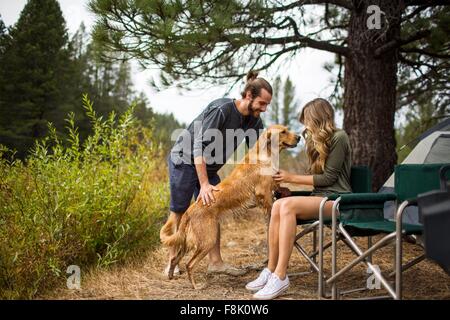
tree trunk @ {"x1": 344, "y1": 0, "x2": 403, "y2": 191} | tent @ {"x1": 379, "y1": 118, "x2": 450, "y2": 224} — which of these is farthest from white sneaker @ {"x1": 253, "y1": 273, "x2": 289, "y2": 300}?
tree trunk @ {"x1": 344, "y1": 0, "x2": 403, "y2": 191}

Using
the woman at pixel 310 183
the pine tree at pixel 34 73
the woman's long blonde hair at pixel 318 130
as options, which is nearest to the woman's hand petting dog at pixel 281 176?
the woman at pixel 310 183

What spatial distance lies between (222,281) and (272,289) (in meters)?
0.89

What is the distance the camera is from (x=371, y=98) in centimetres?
552

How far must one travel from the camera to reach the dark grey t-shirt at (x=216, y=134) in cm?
380

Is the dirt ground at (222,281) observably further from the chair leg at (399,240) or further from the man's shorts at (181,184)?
the chair leg at (399,240)

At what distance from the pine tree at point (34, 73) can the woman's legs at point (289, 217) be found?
27.2ft

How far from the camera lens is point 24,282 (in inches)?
139

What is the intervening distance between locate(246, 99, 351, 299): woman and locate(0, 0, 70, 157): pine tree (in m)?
8.12

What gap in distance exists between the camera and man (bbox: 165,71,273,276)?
3.76 m

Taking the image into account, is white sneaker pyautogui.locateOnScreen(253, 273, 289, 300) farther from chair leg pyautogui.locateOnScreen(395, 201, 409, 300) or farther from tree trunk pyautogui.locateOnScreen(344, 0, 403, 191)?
tree trunk pyautogui.locateOnScreen(344, 0, 403, 191)

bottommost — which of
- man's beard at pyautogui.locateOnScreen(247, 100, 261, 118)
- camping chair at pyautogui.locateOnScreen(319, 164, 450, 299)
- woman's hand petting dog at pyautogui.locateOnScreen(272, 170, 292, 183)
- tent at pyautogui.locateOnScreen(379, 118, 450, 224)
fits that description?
camping chair at pyautogui.locateOnScreen(319, 164, 450, 299)
